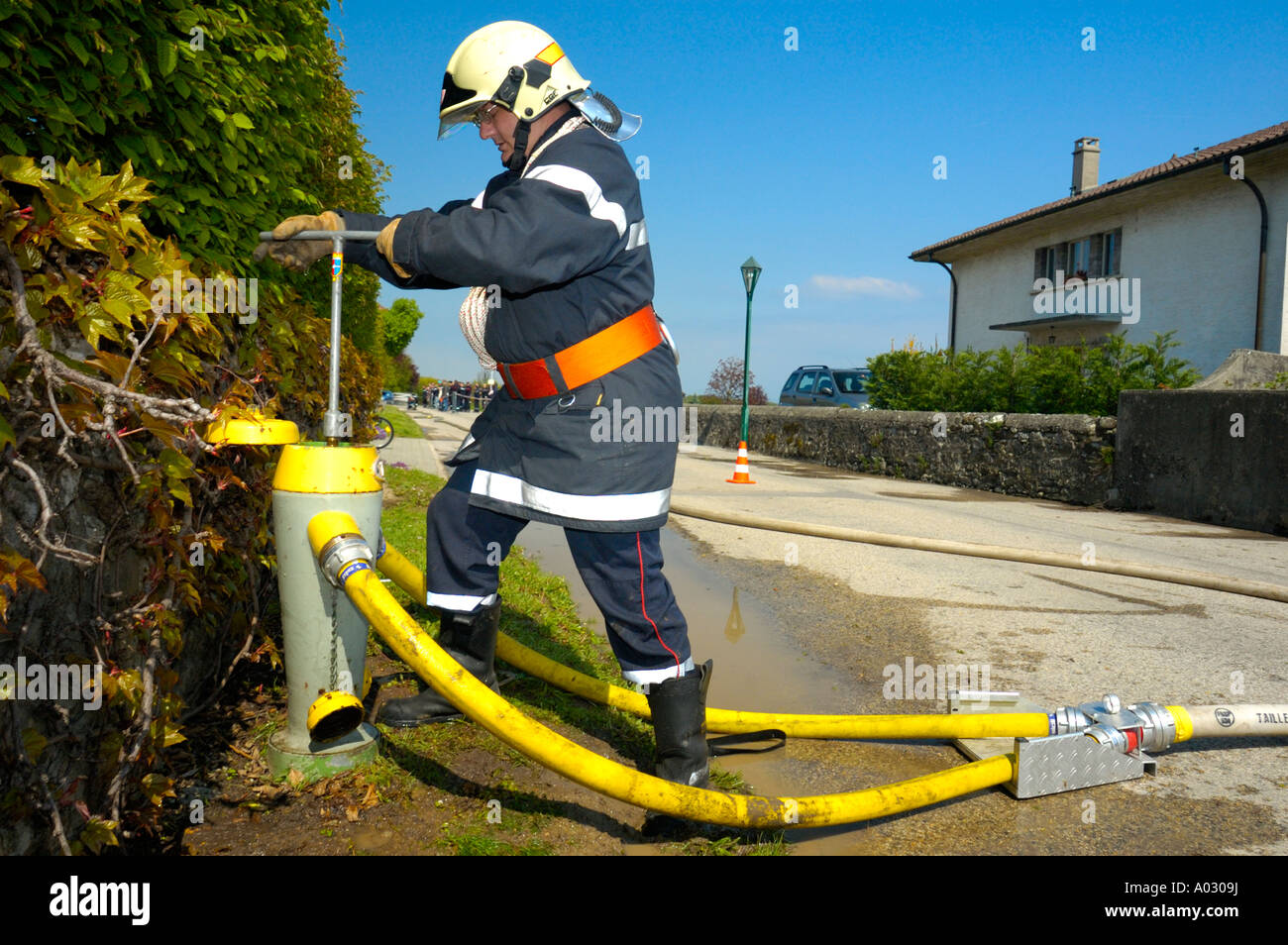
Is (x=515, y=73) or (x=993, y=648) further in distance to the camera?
(x=993, y=648)

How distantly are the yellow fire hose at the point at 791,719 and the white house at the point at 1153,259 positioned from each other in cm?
1671

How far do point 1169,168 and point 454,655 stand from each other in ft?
67.2

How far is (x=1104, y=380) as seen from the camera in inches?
429

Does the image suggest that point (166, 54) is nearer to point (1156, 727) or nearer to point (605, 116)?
point (605, 116)

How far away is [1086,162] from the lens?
2456cm

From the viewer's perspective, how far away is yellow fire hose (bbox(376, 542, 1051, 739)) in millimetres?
2619

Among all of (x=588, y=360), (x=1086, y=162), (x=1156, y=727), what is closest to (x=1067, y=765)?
(x=1156, y=727)

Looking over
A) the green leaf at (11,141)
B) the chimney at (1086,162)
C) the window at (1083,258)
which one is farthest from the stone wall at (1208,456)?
the chimney at (1086,162)

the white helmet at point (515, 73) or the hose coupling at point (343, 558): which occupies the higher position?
the white helmet at point (515, 73)

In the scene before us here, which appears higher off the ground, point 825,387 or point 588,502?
→ point 825,387

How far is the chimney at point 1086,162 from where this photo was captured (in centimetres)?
2445

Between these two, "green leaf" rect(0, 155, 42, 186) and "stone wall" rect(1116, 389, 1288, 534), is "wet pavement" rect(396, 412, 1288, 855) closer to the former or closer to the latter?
"stone wall" rect(1116, 389, 1288, 534)

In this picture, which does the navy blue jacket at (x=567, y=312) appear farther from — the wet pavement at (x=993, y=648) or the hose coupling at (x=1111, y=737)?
the hose coupling at (x=1111, y=737)
